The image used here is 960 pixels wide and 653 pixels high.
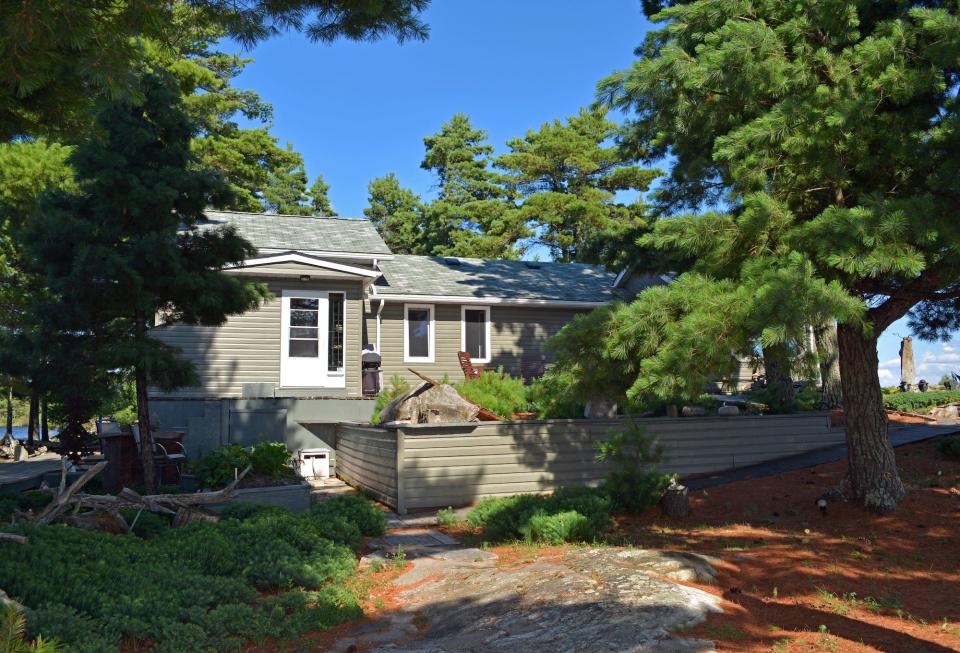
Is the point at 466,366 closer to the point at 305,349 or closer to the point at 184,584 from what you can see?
the point at 305,349

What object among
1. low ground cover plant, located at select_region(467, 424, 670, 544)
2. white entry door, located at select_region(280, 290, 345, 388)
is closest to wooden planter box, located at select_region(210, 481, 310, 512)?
low ground cover plant, located at select_region(467, 424, 670, 544)

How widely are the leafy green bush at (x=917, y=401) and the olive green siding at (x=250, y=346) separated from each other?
1361 centimetres

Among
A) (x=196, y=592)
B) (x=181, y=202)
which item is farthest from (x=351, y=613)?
(x=181, y=202)

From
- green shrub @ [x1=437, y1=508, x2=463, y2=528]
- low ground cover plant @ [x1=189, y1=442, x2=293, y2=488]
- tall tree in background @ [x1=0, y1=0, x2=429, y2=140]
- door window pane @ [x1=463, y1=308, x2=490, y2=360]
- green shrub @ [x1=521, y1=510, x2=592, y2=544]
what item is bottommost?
green shrub @ [x1=437, y1=508, x2=463, y2=528]

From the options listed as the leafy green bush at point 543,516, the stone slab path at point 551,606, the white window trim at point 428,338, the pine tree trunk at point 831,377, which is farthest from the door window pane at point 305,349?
the pine tree trunk at point 831,377

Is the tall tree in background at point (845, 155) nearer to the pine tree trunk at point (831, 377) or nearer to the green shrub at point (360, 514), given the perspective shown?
the green shrub at point (360, 514)

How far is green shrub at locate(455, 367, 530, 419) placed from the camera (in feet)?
48.0

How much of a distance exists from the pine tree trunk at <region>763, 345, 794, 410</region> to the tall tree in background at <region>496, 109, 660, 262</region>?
701 inches

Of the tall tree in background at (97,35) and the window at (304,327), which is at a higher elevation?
the tall tree in background at (97,35)

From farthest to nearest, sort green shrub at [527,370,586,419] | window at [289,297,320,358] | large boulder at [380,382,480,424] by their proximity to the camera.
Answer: window at [289,297,320,358] < large boulder at [380,382,480,424] < green shrub at [527,370,586,419]

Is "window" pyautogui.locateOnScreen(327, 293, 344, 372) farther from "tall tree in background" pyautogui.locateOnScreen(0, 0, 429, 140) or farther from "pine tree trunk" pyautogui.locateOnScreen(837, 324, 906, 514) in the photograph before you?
"pine tree trunk" pyautogui.locateOnScreen(837, 324, 906, 514)

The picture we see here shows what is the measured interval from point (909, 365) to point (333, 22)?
24660 mm

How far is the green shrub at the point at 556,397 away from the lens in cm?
910

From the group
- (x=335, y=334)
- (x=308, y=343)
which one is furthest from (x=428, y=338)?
(x=308, y=343)
